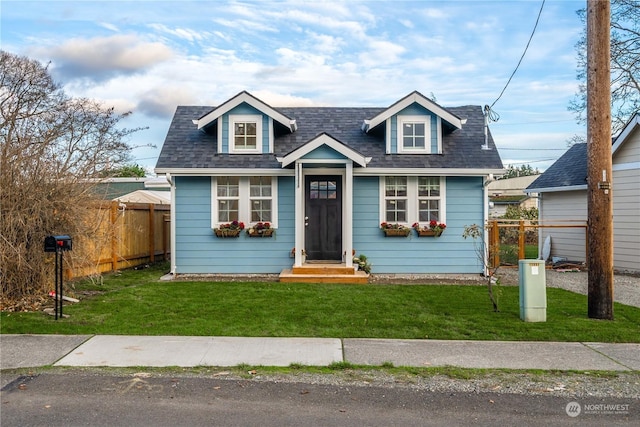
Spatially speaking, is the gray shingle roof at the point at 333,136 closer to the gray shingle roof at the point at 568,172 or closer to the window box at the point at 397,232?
the window box at the point at 397,232

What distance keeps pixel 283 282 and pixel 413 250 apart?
3495 millimetres

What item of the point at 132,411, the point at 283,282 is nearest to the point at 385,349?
the point at 132,411

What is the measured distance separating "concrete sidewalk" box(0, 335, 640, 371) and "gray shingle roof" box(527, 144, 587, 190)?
10.8 meters

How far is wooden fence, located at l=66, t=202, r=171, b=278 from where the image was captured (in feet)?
28.9

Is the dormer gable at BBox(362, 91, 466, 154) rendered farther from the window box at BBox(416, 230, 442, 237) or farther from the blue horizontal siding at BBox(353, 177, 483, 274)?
the window box at BBox(416, 230, 442, 237)

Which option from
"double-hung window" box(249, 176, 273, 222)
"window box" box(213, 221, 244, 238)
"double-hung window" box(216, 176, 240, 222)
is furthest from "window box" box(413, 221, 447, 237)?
"double-hung window" box(216, 176, 240, 222)

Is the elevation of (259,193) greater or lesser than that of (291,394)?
greater

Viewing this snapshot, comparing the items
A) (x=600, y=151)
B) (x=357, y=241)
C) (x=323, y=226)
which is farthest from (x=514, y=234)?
(x=600, y=151)

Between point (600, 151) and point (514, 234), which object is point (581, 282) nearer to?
point (600, 151)

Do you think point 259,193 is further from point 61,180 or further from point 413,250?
point 61,180

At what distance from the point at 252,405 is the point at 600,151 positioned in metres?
6.31

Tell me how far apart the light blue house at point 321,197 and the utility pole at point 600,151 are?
4.81 meters

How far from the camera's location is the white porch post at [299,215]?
11867mm

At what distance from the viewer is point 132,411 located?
13.8ft
